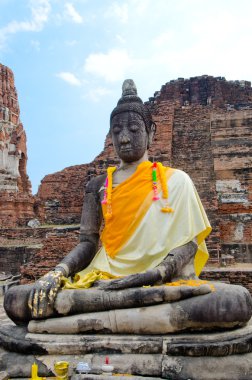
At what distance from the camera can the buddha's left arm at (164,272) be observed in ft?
12.3

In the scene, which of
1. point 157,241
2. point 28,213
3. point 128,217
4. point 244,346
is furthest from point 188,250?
point 28,213

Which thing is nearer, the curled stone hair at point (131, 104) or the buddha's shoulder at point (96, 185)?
the curled stone hair at point (131, 104)

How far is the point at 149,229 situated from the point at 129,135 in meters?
1.04

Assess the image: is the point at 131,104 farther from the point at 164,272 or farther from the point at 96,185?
the point at 164,272

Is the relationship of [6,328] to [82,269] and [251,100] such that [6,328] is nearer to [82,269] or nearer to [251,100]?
[82,269]

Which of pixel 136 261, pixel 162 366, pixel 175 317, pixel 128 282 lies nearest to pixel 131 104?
pixel 136 261

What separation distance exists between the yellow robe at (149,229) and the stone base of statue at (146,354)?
3.03 ft

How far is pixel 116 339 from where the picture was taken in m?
3.42

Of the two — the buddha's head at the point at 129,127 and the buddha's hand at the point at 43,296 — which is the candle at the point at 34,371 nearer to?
the buddha's hand at the point at 43,296

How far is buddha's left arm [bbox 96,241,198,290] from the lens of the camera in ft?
12.3

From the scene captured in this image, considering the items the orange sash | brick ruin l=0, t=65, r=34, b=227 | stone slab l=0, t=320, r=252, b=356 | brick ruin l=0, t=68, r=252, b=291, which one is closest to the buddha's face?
the orange sash

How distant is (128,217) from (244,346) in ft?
5.36

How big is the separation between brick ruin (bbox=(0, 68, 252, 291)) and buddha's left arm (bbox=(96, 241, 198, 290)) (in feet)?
13.8

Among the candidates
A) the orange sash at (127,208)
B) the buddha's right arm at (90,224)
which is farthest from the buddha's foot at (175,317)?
the buddha's right arm at (90,224)
